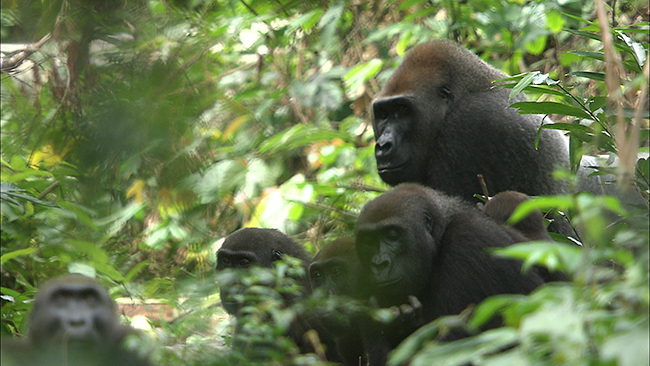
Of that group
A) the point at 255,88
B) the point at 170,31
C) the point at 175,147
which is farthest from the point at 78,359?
the point at 255,88

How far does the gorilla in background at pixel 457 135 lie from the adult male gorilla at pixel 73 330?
1.83m

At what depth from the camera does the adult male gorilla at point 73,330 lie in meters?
2.27

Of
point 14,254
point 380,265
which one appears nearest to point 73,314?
point 380,265

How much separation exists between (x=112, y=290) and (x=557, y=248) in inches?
130

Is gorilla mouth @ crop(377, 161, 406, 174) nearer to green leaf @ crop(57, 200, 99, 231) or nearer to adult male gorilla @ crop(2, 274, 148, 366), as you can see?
green leaf @ crop(57, 200, 99, 231)

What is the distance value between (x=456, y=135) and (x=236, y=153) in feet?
7.72

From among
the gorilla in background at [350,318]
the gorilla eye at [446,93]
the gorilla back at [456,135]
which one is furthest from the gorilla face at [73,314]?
the gorilla eye at [446,93]

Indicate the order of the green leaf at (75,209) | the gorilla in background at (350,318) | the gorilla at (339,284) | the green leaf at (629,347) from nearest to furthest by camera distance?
the green leaf at (629,347), the gorilla in background at (350,318), the gorilla at (339,284), the green leaf at (75,209)

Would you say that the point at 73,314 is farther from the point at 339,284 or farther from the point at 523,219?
the point at 523,219

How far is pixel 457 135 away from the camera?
12.6 ft

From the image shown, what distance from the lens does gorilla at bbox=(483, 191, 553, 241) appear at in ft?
10.2

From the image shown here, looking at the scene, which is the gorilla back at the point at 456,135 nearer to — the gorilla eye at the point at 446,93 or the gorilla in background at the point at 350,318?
the gorilla eye at the point at 446,93

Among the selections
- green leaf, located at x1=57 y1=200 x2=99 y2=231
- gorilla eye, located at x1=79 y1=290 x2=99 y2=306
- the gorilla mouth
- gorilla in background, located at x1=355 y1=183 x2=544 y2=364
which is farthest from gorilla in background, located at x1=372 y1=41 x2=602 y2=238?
gorilla eye, located at x1=79 y1=290 x2=99 y2=306

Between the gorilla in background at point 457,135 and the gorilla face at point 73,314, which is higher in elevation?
the gorilla face at point 73,314
